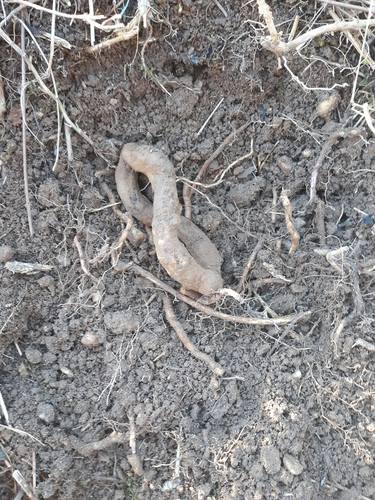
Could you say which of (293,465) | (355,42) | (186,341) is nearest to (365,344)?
(293,465)

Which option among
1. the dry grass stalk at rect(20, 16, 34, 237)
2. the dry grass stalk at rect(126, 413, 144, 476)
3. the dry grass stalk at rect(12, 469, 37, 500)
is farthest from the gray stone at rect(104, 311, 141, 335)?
the dry grass stalk at rect(12, 469, 37, 500)

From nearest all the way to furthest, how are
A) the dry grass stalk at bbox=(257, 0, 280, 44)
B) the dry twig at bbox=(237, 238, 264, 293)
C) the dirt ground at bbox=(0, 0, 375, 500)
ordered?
1. the dry grass stalk at bbox=(257, 0, 280, 44)
2. the dirt ground at bbox=(0, 0, 375, 500)
3. the dry twig at bbox=(237, 238, 264, 293)

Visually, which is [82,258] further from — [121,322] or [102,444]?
[102,444]

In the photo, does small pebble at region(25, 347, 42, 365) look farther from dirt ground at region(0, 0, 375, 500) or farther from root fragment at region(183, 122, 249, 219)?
root fragment at region(183, 122, 249, 219)

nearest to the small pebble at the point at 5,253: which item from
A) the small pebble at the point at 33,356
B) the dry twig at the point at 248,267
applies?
the small pebble at the point at 33,356

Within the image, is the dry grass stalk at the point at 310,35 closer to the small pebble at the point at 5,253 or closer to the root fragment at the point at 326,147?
the root fragment at the point at 326,147

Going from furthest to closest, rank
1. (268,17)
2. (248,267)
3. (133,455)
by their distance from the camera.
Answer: (248,267)
(133,455)
(268,17)

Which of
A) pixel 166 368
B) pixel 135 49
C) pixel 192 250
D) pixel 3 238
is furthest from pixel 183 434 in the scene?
pixel 135 49
